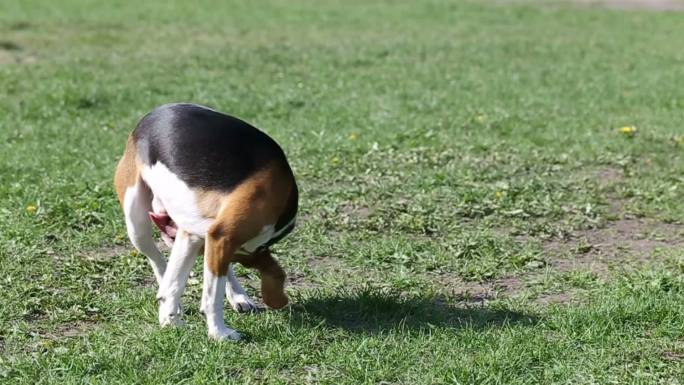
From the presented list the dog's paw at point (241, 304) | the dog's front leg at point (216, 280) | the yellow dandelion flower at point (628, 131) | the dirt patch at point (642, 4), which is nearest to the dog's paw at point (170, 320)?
the dog's front leg at point (216, 280)

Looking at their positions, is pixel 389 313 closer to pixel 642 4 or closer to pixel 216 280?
pixel 216 280

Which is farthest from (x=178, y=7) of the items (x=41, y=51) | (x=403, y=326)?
(x=403, y=326)

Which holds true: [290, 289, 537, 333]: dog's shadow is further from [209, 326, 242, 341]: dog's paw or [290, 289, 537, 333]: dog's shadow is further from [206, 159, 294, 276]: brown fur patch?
[206, 159, 294, 276]: brown fur patch

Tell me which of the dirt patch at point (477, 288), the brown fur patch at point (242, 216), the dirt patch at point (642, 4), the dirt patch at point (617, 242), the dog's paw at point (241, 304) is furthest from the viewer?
the dirt patch at point (642, 4)

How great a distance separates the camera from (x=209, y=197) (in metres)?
4.58

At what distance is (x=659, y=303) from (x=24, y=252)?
11.8ft

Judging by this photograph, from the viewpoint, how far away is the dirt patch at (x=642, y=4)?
24.6 metres

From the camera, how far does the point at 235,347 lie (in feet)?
15.0

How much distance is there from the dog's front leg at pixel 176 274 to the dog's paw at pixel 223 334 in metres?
0.26

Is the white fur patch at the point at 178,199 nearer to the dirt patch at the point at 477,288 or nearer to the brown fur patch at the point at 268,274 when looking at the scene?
the brown fur patch at the point at 268,274

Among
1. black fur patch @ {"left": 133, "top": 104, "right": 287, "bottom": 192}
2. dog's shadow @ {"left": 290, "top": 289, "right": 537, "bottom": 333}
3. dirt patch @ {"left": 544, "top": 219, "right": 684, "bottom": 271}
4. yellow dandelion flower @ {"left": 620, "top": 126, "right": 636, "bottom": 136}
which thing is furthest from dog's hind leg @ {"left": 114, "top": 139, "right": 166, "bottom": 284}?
yellow dandelion flower @ {"left": 620, "top": 126, "right": 636, "bottom": 136}

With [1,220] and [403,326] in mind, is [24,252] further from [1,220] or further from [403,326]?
[403,326]

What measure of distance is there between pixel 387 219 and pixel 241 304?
6.38 ft

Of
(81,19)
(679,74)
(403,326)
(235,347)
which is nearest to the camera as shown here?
(235,347)
